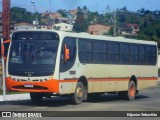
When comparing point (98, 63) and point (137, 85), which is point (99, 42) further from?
point (137, 85)

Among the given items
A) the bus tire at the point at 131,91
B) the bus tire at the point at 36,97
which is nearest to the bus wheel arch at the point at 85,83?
the bus tire at the point at 36,97

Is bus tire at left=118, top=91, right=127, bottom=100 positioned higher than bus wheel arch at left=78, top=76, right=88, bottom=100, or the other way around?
bus wheel arch at left=78, top=76, right=88, bottom=100

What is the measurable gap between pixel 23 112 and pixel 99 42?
765 cm

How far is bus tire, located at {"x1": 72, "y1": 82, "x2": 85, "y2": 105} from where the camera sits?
819 inches

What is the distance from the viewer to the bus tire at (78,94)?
2080cm

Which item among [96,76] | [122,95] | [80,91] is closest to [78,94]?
[80,91]

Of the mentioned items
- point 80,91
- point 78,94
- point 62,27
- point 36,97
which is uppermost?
point 62,27

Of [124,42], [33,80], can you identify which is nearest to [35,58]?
[33,80]

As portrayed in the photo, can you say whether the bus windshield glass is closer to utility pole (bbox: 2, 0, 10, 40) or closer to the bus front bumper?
the bus front bumper

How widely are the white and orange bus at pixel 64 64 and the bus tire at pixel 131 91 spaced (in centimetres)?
58

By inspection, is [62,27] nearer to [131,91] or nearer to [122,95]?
[122,95]

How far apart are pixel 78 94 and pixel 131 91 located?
18.2 feet

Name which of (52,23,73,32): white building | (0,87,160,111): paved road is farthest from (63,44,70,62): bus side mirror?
(52,23,73,32): white building

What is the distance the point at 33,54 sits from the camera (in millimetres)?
19891
